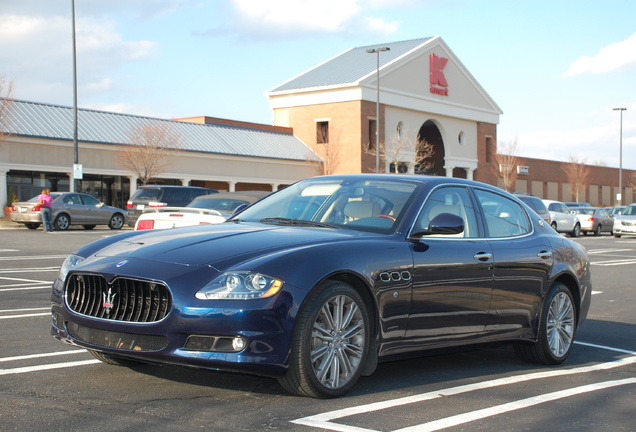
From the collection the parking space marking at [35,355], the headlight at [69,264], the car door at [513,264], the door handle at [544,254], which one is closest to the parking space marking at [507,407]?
the car door at [513,264]

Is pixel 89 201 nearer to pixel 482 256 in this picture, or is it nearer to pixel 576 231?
pixel 576 231

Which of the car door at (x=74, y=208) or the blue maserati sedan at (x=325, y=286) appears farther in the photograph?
the car door at (x=74, y=208)

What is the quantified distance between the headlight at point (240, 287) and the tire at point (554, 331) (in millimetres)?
3041

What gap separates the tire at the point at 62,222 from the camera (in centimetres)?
3288

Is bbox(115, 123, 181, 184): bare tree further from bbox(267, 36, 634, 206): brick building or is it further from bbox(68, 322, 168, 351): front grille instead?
bbox(68, 322, 168, 351): front grille

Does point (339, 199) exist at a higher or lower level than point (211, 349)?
higher

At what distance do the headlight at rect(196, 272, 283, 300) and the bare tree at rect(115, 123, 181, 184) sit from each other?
139 ft

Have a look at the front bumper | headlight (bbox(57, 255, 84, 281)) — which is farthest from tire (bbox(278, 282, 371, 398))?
headlight (bbox(57, 255, 84, 281))

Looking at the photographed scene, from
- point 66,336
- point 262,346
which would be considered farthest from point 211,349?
point 66,336

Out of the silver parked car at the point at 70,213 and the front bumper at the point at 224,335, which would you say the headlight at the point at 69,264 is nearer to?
the front bumper at the point at 224,335

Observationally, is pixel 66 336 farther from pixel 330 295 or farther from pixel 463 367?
pixel 463 367

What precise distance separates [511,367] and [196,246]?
3.06 meters

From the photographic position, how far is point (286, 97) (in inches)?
2596

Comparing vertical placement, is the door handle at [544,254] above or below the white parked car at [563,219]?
above
